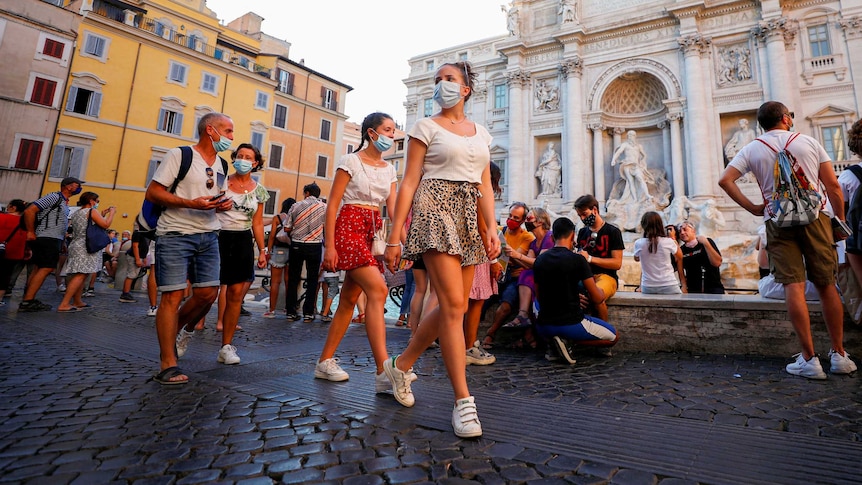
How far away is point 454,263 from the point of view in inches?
89.6

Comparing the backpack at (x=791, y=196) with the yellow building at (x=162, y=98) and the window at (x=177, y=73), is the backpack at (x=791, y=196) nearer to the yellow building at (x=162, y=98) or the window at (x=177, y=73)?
the yellow building at (x=162, y=98)

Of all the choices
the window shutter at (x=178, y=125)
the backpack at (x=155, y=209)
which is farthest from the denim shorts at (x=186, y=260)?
the window shutter at (x=178, y=125)

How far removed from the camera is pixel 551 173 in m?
21.4

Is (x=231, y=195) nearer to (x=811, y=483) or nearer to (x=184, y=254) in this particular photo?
(x=184, y=254)

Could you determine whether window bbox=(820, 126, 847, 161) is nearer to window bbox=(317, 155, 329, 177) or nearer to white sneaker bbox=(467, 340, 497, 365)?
white sneaker bbox=(467, 340, 497, 365)

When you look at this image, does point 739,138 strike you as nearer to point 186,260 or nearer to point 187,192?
point 187,192

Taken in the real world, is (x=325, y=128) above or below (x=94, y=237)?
above

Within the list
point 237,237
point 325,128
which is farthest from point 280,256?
point 325,128

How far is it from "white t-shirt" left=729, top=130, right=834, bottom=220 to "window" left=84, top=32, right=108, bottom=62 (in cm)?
2727

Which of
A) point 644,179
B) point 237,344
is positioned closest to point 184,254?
point 237,344

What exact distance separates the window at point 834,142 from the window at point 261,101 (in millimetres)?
28482

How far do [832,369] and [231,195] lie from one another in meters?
5.34

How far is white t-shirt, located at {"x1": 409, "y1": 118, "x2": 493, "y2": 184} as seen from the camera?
233 cm

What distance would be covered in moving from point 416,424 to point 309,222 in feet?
15.0
